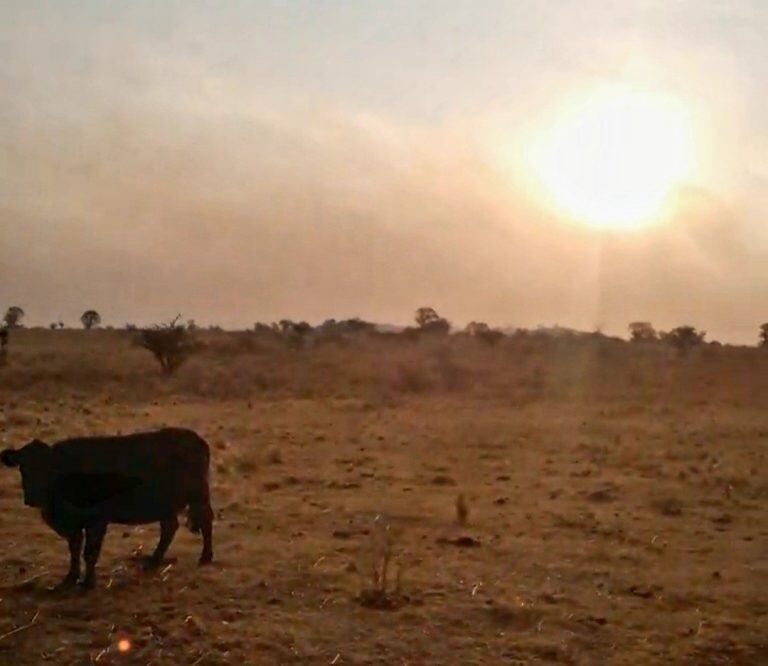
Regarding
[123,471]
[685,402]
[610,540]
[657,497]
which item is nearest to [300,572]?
[123,471]

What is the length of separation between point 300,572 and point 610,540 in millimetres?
4599

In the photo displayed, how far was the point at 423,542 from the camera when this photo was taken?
40.9 ft

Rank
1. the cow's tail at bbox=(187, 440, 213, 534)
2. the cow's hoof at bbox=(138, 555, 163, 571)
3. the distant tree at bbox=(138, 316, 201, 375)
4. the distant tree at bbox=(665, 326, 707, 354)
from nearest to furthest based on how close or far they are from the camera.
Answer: the cow's hoof at bbox=(138, 555, 163, 571)
the cow's tail at bbox=(187, 440, 213, 534)
the distant tree at bbox=(138, 316, 201, 375)
the distant tree at bbox=(665, 326, 707, 354)

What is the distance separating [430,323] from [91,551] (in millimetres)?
85890

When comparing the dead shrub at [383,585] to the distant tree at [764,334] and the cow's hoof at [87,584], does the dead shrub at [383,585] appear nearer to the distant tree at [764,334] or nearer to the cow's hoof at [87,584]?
the cow's hoof at [87,584]

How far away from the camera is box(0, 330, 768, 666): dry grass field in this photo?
27.6 feet

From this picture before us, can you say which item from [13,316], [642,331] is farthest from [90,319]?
[642,331]

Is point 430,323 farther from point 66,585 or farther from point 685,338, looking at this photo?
point 66,585

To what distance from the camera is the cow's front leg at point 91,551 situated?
9461 mm

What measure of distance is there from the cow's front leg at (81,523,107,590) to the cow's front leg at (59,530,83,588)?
4.2 inches

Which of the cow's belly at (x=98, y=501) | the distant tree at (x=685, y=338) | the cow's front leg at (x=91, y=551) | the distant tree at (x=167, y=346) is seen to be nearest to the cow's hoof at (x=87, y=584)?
the cow's front leg at (x=91, y=551)

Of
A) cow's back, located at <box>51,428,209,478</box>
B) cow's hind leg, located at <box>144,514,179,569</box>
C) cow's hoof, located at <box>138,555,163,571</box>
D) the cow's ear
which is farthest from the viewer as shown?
cow's hind leg, located at <box>144,514,179,569</box>

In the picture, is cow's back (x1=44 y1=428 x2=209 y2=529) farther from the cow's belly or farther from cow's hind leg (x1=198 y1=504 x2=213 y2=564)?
cow's hind leg (x1=198 y1=504 x2=213 y2=564)

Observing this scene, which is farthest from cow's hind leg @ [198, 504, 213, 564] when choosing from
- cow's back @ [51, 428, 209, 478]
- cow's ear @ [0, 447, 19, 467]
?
cow's ear @ [0, 447, 19, 467]
